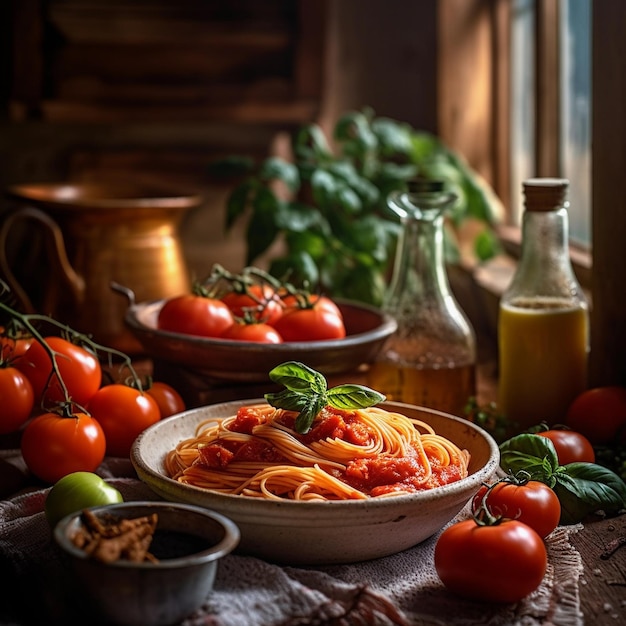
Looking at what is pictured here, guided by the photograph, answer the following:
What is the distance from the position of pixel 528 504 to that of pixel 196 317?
2.22 ft

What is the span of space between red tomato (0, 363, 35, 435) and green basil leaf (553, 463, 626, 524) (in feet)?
2.54

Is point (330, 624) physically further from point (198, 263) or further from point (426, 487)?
point (198, 263)

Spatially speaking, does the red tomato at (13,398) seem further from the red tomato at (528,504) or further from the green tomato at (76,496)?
the red tomato at (528,504)

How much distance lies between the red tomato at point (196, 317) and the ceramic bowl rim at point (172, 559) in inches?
21.5

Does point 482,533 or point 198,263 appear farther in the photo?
point 198,263

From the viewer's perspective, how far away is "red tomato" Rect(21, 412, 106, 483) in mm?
1385

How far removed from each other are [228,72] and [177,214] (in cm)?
79

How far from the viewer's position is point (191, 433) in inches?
55.5

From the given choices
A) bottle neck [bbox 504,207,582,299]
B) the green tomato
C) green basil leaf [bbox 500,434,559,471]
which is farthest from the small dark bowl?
bottle neck [bbox 504,207,582,299]

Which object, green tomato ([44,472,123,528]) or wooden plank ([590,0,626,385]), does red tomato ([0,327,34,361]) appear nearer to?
green tomato ([44,472,123,528])

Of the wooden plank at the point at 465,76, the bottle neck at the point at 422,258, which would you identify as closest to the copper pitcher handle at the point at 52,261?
the bottle neck at the point at 422,258

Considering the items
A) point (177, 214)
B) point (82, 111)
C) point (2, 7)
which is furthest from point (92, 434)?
point (2, 7)

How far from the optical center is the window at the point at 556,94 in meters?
2.35

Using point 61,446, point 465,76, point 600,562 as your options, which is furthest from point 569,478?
point 465,76
